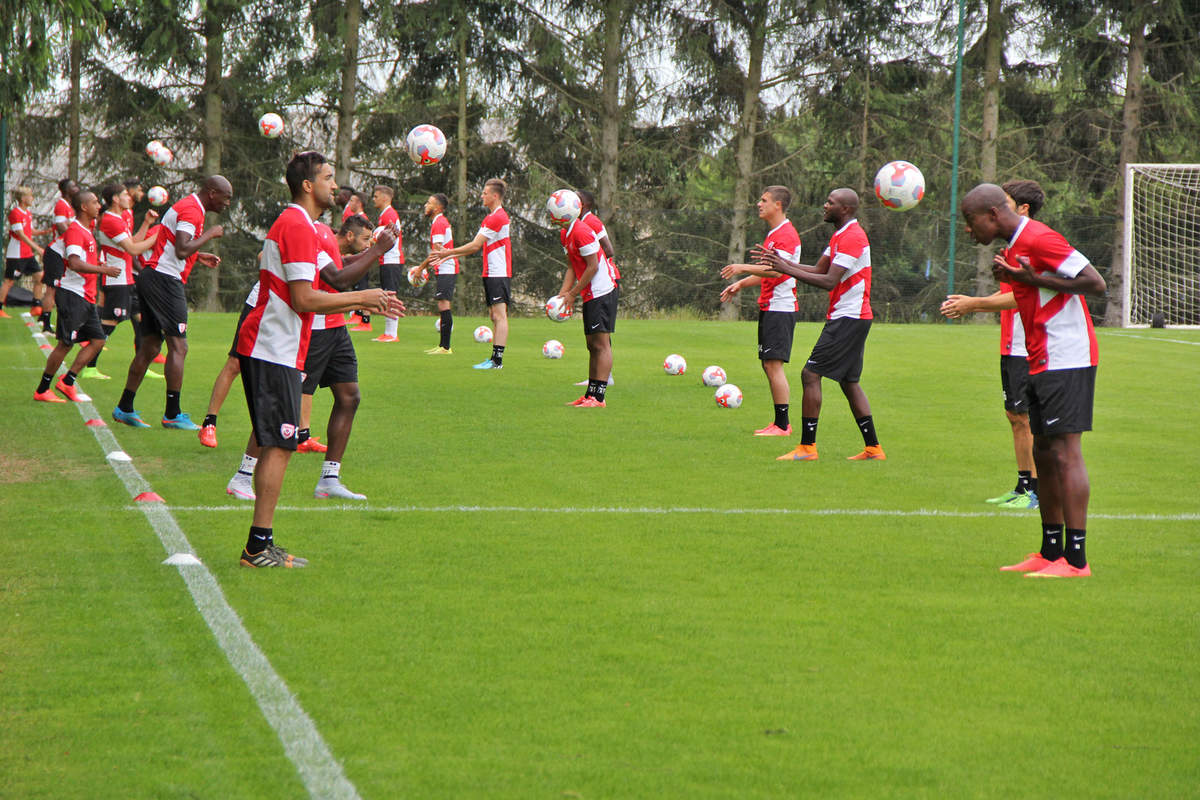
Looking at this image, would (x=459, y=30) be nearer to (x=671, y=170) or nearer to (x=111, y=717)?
(x=671, y=170)

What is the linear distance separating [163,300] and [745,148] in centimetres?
2443

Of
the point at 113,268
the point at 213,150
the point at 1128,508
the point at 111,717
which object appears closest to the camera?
the point at 111,717

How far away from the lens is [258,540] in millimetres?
5961

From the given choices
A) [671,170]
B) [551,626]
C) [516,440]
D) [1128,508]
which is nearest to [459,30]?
[671,170]

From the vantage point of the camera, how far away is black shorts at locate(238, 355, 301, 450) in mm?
5891

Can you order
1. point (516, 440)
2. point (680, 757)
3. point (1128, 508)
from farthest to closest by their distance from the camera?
point (516, 440), point (1128, 508), point (680, 757)

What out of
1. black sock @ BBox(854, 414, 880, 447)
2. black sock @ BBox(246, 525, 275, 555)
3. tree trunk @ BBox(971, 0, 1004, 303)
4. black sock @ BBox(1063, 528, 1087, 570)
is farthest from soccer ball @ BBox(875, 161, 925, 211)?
tree trunk @ BBox(971, 0, 1004, 303)

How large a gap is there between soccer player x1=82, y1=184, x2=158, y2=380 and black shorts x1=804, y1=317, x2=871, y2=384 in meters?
6.17

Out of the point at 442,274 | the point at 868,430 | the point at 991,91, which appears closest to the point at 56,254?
the point at 442,274

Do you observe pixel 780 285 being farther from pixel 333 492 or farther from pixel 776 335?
pixel 333 492

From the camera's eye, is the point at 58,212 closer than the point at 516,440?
No

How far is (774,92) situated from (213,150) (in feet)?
49.8

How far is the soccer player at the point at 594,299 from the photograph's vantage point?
12602 mm

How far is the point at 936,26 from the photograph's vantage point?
113ft
